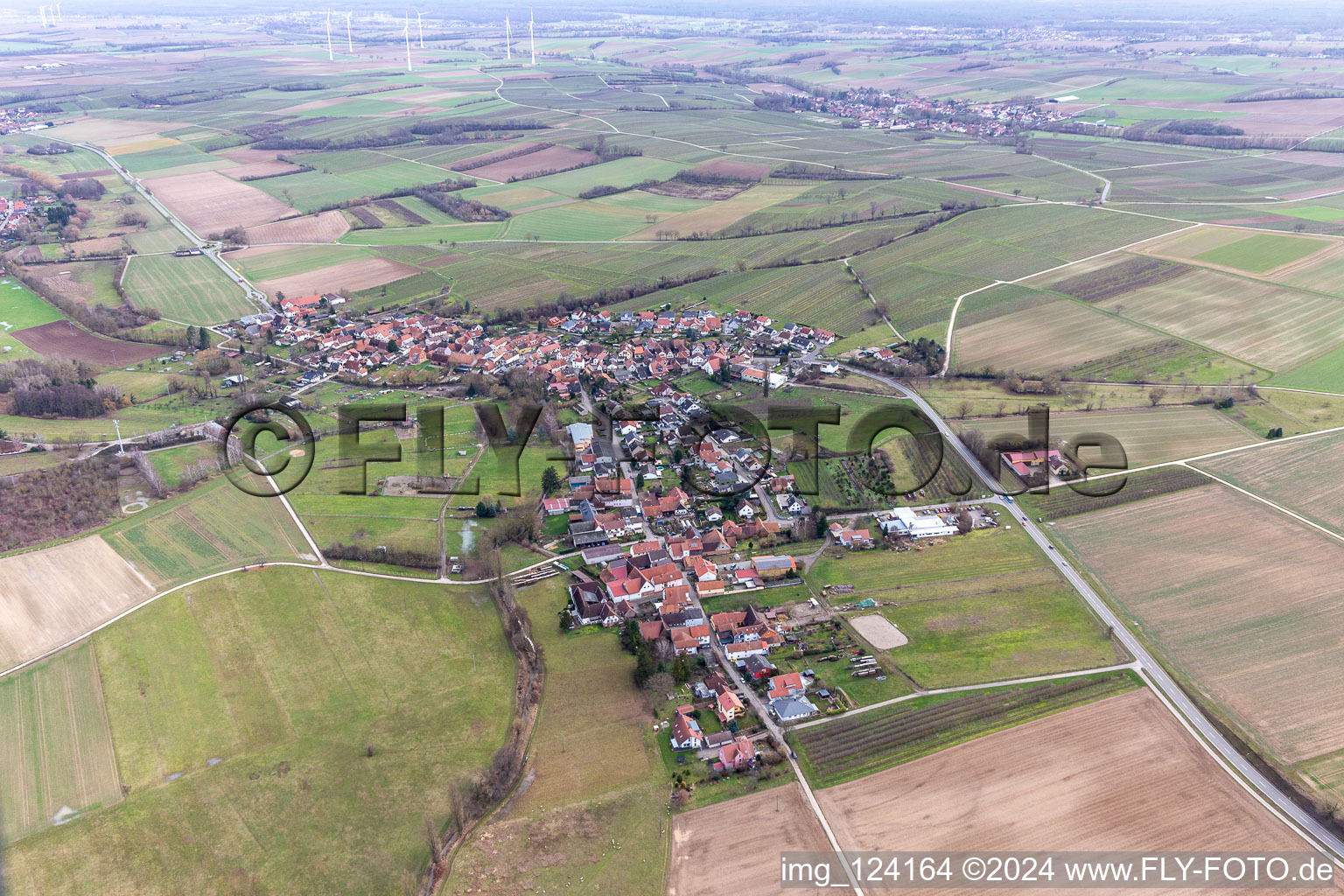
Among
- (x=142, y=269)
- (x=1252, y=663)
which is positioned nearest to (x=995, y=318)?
(x=1252, y=663)

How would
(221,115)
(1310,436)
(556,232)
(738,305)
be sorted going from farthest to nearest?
(221,115)
(556,232)
(738,305)
(1310,436)

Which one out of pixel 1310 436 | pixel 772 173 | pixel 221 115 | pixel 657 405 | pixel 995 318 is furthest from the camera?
pixel 221 115

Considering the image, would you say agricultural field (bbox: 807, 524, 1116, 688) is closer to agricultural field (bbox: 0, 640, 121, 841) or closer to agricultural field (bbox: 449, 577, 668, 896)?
agricultural field (bbox: 449, 577, 668, 896)

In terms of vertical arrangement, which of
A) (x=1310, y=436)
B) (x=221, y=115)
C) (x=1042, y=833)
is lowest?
(x=1042, y=833)

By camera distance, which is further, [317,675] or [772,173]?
[772,173]

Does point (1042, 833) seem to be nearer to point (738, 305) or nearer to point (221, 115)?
point (738, 305)

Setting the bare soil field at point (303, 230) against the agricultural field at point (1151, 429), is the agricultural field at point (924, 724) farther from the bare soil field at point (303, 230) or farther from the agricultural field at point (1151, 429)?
the bare soil field at point (303, 230)
